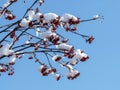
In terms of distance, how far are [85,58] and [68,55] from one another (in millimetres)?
376

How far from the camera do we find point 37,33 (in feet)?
24.0

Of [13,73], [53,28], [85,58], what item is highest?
[53,28]

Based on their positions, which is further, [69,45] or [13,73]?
[13,73]

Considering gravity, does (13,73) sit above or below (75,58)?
below

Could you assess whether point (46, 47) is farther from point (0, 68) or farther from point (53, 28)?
point (0, 68)

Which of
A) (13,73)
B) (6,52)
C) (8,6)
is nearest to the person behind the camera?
(6,52)

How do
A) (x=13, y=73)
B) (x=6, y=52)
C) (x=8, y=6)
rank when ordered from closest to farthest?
(x=6, y=52), (x=8, y=6), (x=13, y=73)

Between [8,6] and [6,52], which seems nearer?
[6,52]

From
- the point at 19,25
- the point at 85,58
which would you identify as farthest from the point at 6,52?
the point at 85,58

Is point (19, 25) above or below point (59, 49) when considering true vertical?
above

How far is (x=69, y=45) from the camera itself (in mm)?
6816

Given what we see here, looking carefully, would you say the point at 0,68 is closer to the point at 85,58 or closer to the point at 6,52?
the point at 6,52

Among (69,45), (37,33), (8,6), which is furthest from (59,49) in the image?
(8,6)

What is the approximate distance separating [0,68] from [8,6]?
4.08 feet
